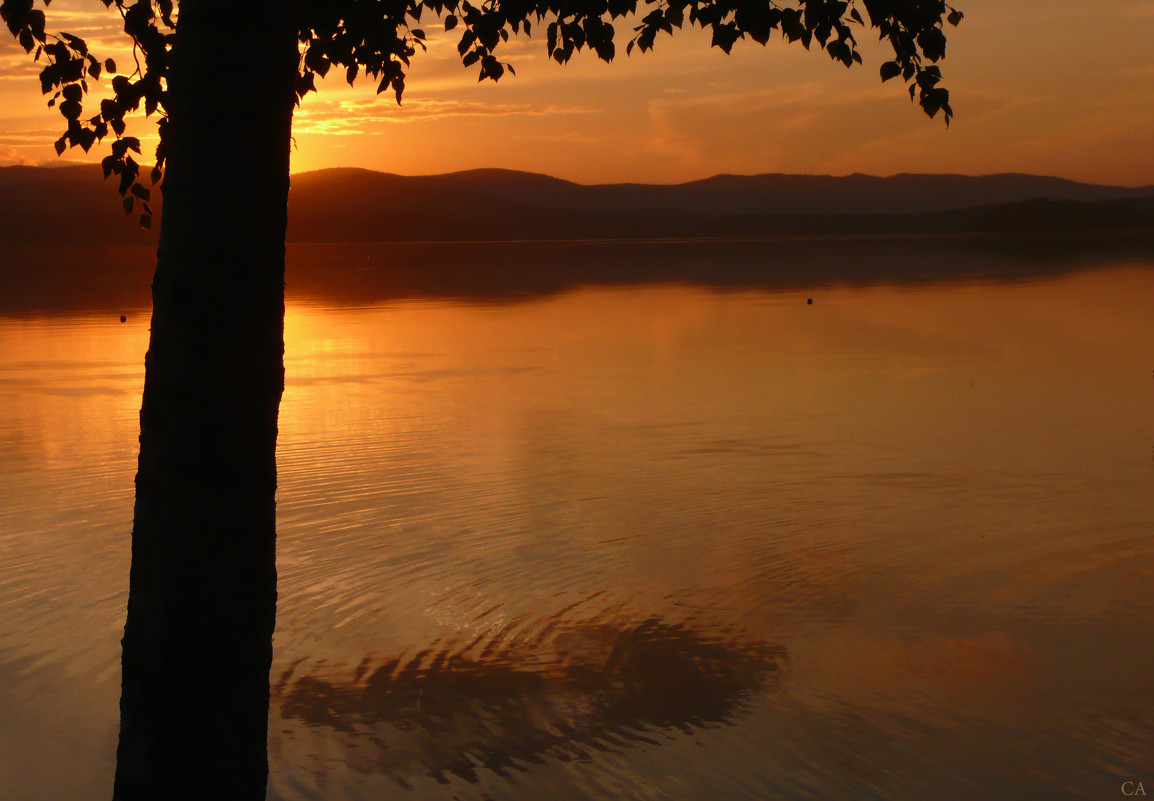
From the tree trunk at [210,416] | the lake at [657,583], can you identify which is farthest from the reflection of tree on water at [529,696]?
the tree trunk at [210,416]

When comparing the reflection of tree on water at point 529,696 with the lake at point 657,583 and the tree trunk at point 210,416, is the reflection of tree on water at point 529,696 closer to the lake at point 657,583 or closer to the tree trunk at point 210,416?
the lake at point 657,583

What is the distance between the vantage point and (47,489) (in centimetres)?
1190

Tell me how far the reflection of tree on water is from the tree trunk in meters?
2.52

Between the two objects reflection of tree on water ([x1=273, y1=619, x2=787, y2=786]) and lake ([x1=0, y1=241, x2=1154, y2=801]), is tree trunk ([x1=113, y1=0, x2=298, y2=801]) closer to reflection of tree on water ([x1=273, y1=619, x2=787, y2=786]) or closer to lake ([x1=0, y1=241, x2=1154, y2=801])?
lake ([x1=0, y1=241, x2=1154, y2=801])

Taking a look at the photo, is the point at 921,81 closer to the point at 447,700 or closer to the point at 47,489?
the point at 447,700

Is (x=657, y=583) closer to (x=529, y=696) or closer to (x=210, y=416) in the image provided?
(x=529, y=696)

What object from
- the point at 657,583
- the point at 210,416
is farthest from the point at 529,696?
the point at 210,416

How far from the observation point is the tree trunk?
3.46 meters

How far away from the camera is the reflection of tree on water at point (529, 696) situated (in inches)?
245

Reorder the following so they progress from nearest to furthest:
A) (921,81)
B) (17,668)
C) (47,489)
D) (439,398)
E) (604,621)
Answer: (921,81), (17,668), (604,621), (47,489), (439,398)

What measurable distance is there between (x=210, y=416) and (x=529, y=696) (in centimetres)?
382

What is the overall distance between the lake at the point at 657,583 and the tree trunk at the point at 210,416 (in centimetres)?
236

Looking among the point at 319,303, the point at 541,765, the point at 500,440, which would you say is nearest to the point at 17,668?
the point at 541,765

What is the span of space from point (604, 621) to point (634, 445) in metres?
5.67
